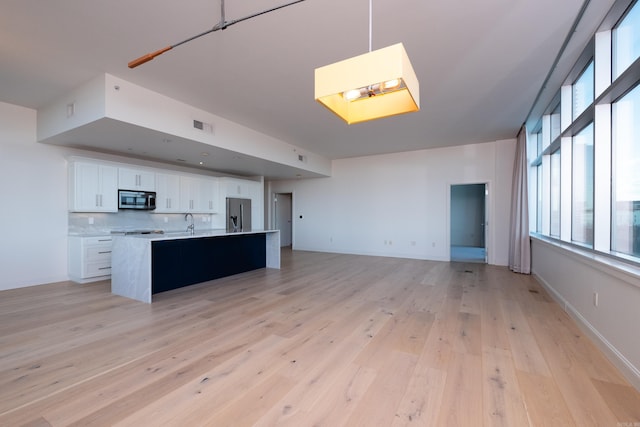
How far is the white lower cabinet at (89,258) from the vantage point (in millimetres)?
4672

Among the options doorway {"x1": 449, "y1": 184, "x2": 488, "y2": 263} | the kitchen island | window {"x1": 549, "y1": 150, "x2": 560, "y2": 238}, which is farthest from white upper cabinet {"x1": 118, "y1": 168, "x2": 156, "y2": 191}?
doorway {"x1": 449, "y1": 184, "x2": 488, "y2": 263}

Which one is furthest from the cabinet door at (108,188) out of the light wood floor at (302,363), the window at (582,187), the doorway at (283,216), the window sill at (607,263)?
the window at (582,187)

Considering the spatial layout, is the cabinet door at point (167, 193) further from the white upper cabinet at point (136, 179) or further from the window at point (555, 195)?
the window at point (555, 195)

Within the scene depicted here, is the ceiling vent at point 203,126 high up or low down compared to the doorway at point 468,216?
up

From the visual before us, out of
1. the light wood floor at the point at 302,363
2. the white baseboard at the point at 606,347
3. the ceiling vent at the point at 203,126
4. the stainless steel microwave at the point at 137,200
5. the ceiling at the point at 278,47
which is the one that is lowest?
the light wood floor at the point at 302,363

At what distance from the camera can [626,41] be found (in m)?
2.43

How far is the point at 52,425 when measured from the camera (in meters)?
1.53

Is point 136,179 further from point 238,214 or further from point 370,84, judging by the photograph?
point 370,84

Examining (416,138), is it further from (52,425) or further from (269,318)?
(52,425)

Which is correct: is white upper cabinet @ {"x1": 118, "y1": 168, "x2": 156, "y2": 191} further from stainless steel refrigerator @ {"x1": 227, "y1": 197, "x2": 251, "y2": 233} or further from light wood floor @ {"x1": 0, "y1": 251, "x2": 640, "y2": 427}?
light wood floor @ {"x1": 0, "y1": 251, "x2": 640, "y2": 427}

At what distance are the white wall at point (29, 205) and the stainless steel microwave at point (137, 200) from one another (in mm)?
825

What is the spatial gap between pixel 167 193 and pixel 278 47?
453 centimetres

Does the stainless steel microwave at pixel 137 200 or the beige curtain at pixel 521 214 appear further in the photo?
the beige curtain at pixel 521 214

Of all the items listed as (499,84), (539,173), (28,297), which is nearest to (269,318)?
(28,297)
